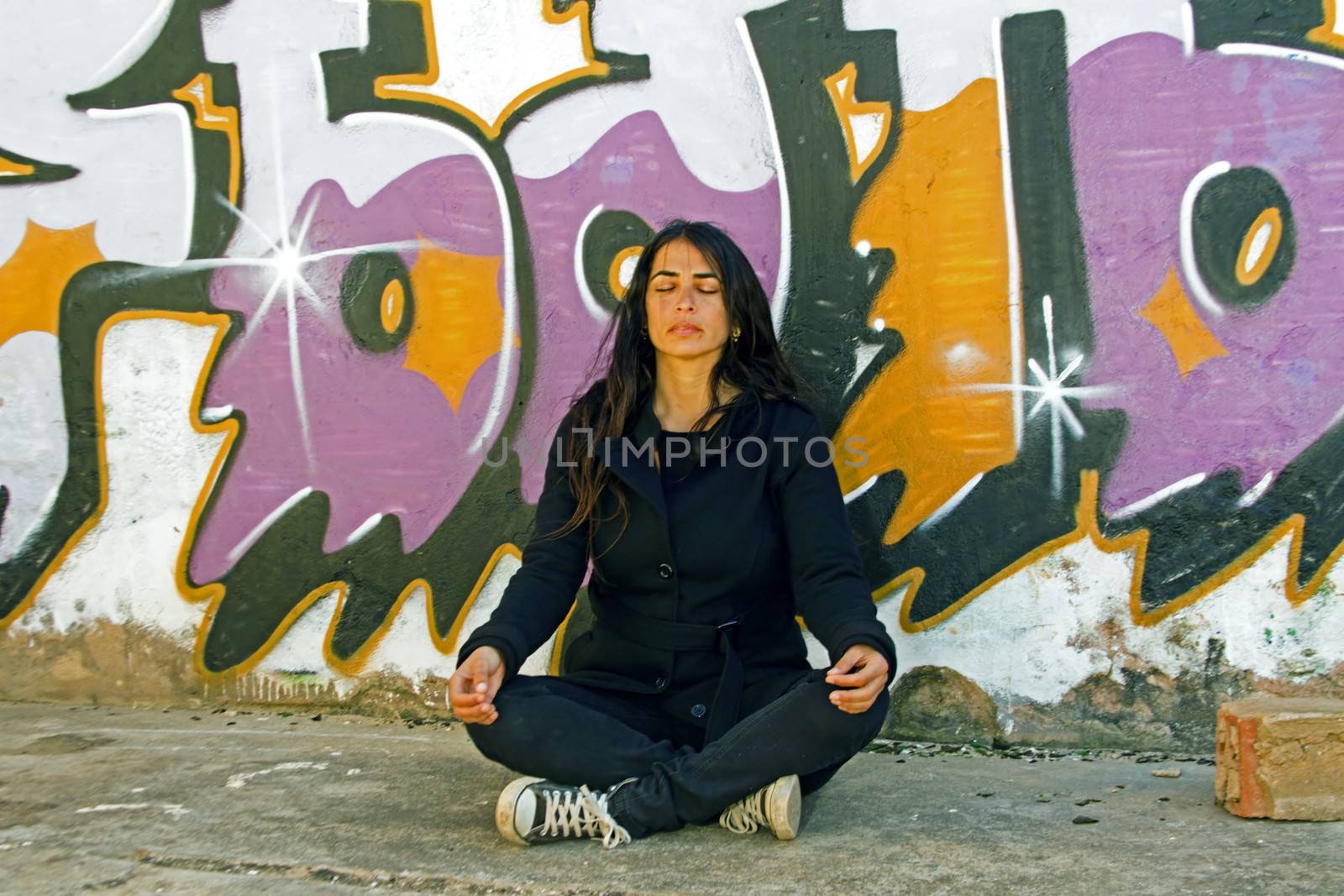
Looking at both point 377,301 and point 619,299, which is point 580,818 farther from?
point 377,301

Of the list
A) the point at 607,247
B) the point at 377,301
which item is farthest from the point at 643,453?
the point at 377,301

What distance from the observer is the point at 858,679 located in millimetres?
2414

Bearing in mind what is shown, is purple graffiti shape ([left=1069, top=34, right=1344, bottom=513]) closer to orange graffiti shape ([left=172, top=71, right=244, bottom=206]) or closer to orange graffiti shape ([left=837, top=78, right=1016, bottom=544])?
orange graffiti shape ([left=837, top=78, right=1016, bottom=544])

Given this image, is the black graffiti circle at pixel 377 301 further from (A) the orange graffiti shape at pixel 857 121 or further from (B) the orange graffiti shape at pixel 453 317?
(A) the orange graffiti shape at pixel 857 121

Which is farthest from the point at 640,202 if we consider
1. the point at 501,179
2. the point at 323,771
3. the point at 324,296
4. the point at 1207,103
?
the point at 323,771

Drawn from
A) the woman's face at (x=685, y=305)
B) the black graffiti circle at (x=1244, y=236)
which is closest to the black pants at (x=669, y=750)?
the woman's face at (x=685, y=305)

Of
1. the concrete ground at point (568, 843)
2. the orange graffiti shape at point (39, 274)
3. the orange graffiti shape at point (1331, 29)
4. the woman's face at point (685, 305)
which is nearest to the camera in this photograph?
the concrete ground at point (568, 843)

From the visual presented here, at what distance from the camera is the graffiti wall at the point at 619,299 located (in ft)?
10.5

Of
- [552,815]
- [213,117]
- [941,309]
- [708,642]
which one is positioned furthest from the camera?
[213,117]

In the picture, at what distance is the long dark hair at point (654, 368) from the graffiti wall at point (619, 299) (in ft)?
1.49

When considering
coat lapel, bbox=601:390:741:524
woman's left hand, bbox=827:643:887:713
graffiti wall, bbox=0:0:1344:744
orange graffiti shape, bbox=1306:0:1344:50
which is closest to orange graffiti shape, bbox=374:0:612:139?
graffiti wall, bbox=0:0:1344:744

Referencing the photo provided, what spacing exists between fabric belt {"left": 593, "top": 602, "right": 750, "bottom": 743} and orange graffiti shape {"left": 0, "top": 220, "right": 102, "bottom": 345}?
2.31 meters

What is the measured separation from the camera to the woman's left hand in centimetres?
242

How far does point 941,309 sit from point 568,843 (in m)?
1.71
